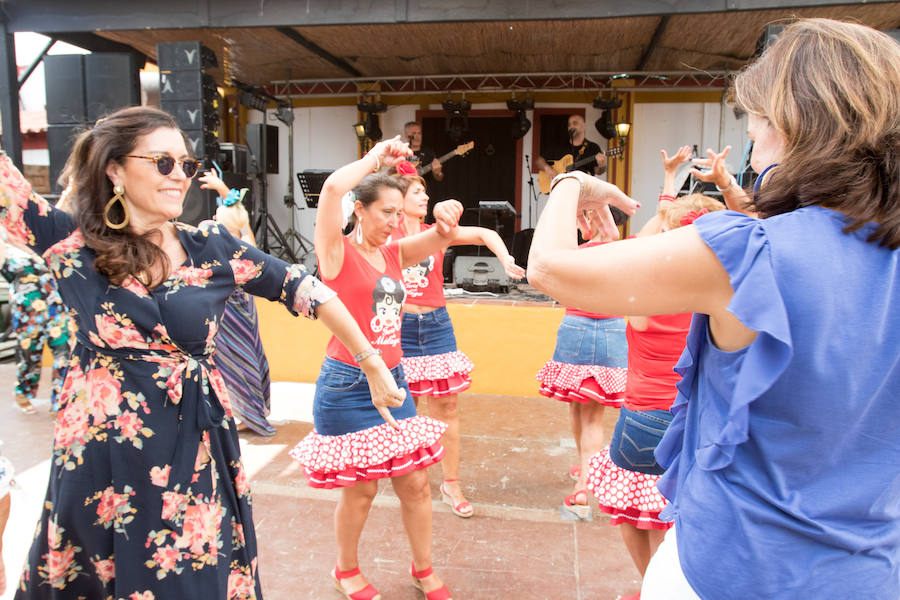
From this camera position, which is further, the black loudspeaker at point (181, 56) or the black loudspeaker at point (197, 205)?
the black loudspeaker at point (197, 205)

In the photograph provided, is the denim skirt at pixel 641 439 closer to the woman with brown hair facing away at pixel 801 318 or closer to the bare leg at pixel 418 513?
the bare leg at pixel 418 513

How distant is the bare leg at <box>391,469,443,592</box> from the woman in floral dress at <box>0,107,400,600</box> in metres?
0.84

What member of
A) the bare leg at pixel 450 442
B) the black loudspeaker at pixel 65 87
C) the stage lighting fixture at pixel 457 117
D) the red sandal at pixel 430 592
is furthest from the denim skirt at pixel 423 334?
the stage lighting fixture at pixel 457 117

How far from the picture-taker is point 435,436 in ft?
8.00

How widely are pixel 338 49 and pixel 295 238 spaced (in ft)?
12.9

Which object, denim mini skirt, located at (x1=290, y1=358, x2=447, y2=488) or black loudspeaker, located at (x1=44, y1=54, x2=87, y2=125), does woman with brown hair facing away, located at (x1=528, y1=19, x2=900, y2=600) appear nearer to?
denim mini skirt, located at (x1=290, y1=358, x2=447, y2=488)

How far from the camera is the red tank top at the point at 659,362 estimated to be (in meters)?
2.27

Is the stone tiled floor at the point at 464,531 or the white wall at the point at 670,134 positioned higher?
the white wall at the point at 670,134

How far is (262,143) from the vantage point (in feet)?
36.0

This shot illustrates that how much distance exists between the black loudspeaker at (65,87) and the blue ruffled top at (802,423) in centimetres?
825

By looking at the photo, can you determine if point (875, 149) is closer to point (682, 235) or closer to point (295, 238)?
point (682, 235)

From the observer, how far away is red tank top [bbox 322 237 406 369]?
8.15 ft

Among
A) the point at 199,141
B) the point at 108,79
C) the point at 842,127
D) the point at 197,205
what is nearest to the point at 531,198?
the point at 197,205

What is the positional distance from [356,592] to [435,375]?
1.24 m
